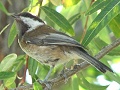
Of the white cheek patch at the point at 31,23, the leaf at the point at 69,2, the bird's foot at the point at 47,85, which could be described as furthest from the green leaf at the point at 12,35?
the bird's foot at the point at 47,85

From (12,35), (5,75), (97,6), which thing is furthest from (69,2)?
(5,75)

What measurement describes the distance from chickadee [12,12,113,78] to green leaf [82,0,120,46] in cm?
16

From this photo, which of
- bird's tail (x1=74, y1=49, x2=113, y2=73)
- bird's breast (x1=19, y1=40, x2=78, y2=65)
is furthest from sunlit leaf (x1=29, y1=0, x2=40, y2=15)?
bird's tail (x1=74, y1=49, x2=113, y2=73)

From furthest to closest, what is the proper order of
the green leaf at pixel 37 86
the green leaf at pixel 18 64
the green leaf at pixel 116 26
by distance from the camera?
the green leaf at pixel 18 64, the green leaf at pixel 116 26, the green leaf at pixel 37 86

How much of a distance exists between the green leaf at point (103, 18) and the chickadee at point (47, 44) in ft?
0.51

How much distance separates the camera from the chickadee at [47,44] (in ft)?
9.56

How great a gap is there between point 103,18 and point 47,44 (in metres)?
0.62

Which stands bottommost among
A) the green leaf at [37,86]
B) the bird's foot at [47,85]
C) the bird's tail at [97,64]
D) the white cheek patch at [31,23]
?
the bird's foot at [47,85]

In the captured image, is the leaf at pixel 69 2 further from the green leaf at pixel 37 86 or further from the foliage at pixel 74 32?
the green leaf at pixel 37 86

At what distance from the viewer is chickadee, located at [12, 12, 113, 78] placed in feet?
9.56

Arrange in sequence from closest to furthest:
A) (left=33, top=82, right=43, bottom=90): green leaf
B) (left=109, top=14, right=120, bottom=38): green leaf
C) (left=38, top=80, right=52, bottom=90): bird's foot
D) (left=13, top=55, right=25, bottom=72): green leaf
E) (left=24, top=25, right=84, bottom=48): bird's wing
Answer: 1. (left=33, top=82, right=43, bottom=90): green leaf
2. (left=38, top=80, right=52, bottom=90): bird's foot
3. (left=24, top=25, right=84, bottom=48): bird's wing
4. (left=109, top=14, right=120, bottom=38): green leaf
5. (left=13, top=55, right=25, bottom=72): green leaf

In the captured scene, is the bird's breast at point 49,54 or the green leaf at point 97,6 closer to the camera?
the green leaf at point 97,6

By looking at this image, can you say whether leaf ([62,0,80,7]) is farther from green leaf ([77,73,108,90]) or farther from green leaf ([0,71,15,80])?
green leaf ([0,71,15,80])

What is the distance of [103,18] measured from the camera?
102 inches
